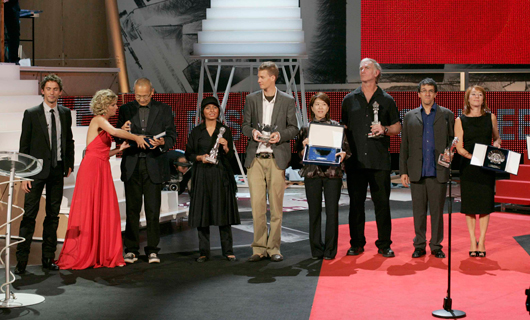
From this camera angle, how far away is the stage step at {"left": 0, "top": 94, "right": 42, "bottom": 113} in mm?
7199

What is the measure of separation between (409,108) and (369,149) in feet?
16.6

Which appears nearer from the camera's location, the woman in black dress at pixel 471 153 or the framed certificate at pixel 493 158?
the framed certificate at pixel 493 158

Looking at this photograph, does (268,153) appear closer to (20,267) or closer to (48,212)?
(48,212)

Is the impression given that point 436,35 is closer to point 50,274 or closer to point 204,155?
point 204,155

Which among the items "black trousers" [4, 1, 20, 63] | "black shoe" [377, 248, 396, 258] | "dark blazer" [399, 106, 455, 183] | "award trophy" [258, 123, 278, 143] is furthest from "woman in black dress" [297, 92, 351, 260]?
"black trousers" [4, 1, 20, 63]

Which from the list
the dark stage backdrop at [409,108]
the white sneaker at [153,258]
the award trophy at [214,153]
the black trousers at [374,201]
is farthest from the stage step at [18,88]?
the black trousers at [374,201]

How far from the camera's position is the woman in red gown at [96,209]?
16.5 feet

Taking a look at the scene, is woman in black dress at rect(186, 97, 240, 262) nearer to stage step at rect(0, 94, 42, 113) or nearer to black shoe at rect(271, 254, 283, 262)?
black shoe at rect(271, 254, 283, 262)

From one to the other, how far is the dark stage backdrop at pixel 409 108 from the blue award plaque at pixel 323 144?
4.99 m

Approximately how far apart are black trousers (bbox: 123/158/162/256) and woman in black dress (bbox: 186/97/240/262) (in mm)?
307

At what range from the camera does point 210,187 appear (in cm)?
524

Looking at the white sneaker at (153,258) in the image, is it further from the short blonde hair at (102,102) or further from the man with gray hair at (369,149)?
the man with gray hair at (369,149)

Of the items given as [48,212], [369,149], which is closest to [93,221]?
[48,212]

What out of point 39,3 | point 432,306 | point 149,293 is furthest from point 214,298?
point 39,3
